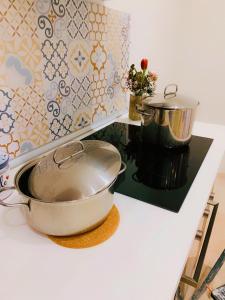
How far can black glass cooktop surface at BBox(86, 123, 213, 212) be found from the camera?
0.72 meters

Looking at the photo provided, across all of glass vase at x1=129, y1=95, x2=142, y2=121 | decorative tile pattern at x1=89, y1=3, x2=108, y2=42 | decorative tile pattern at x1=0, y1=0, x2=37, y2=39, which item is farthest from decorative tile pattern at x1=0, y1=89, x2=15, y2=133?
glass vase at x1=129, y1=95, x2=142, y2=121

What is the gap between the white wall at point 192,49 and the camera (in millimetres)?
1751

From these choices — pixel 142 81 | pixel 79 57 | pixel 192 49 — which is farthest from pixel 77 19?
pixel 192 49

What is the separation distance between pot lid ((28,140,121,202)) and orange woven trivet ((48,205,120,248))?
12 centimetres

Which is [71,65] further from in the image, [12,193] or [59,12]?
[12,193]

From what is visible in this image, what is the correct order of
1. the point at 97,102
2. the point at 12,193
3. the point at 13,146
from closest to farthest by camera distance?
1. the point at 12,193
2. the point at 13,146
3. the point at 97,102

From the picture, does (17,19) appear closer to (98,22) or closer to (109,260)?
(98,22)

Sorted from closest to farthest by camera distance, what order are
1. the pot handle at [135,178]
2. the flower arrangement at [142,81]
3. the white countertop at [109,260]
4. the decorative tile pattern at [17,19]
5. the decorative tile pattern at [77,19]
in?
the white countertop at [109,260] < the decorative tile pattern at [17,19] < the pot handle at [135,178] < the decorative tile pattern at [77,19] < the flower arrangement at [142,81]

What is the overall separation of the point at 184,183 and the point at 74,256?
0.43 meters

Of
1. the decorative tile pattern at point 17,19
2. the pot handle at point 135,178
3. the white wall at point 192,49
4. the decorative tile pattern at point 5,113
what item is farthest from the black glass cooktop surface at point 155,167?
the white wall at point 192,49

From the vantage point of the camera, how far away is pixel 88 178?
540 mm

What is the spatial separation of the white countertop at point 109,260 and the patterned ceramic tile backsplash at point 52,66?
0.33m

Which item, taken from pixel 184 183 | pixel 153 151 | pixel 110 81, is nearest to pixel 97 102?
pixel 110 81

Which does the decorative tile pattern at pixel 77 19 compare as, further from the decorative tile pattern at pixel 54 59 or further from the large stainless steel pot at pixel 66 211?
the large stainless steel pot at pixel 66 211
